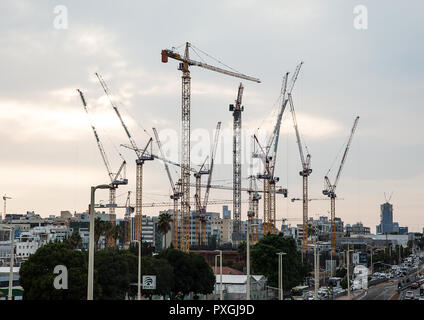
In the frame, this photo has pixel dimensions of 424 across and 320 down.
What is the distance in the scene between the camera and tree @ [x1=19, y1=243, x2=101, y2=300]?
82938 mm

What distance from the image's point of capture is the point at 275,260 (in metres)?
158

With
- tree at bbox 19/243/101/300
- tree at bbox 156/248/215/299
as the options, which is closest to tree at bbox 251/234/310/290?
tree at bbox 156/248/215/299

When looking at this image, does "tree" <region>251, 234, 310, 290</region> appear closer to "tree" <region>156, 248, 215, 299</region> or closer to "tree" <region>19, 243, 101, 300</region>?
"tree" <region>156, 248, 215, 299</region>

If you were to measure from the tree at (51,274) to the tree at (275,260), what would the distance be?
76331 mm

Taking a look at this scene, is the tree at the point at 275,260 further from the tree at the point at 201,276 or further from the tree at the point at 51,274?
the tree at the point at 51,274

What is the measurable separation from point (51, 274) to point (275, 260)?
8310cm

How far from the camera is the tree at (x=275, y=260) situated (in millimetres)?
155413

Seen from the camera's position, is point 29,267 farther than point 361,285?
No

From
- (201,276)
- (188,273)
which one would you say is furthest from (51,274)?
(201,276)

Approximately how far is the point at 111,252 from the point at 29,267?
23365 mm

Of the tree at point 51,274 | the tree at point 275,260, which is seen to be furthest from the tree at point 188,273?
the tree at point 51,274
